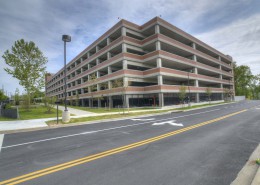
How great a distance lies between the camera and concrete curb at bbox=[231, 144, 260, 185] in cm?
352

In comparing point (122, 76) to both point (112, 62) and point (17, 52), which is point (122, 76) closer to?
point (112, 62)

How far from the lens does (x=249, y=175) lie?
12.5 feet

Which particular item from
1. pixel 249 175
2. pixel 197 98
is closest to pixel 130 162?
pixel 249 175

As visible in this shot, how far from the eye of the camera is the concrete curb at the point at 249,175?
352 centimetres

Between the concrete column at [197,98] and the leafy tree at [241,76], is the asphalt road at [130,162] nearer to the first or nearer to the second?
the concrete column at [197,98]

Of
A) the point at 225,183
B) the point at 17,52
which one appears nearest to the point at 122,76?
the point at 17,52

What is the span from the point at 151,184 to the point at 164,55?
99.6 ft

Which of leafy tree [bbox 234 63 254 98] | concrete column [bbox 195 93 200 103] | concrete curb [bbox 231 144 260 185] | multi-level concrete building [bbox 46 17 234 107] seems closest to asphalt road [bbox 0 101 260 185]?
concrete curb [bbox 231 144 260 185]

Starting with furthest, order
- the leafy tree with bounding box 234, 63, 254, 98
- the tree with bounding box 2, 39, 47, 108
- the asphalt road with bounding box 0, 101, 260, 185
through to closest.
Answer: the leafy tree with bounding box 234, 63, 254, 98 → the tree with bounding box 2, 39, 47, 108 → the asphalt road with bounding box 0, 101, 260, 185

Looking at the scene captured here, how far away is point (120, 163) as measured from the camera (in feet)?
15.7

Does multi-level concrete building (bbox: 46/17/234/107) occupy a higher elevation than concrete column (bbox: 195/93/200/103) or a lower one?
higher

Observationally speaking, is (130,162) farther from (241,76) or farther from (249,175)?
(241,76)

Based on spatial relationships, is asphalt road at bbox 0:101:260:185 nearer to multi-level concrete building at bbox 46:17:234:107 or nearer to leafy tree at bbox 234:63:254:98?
multi-level concrete building at bbox 46:17:234:107

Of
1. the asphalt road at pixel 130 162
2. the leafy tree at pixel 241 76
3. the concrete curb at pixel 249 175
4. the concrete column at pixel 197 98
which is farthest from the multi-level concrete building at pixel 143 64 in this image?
the leafy tree at pixel 241 76
